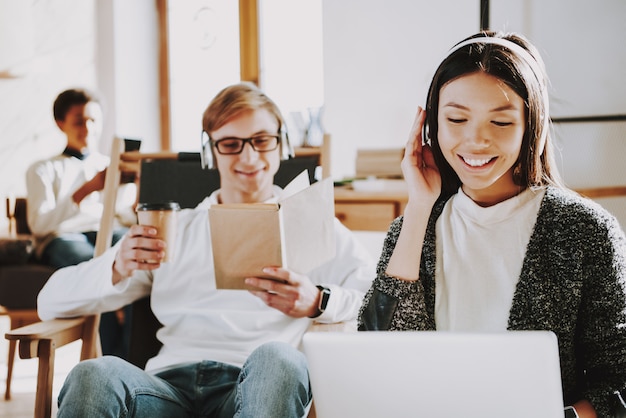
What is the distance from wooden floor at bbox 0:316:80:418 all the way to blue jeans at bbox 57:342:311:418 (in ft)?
4.07

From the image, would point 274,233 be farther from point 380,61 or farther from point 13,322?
point 13,322

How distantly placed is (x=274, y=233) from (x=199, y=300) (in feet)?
1.15

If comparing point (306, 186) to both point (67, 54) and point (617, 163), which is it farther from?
point (67, 54)

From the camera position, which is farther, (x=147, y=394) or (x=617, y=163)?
(x=617, y=163)

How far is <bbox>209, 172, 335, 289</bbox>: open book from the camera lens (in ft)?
4.17

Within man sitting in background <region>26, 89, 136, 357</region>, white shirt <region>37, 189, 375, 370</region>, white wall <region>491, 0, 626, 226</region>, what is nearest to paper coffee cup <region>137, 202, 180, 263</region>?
white shirt <region>37, 189, 375, 370</region>

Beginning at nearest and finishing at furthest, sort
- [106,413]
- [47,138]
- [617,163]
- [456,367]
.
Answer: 1. [456,367]
2. [106,413]
3. [617,163]
4. [47,138]

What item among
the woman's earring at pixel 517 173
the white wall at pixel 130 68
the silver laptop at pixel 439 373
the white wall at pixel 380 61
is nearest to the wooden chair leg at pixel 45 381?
the silver laptop at pixel 439 373

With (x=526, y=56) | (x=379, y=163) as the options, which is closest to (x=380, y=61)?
(x=379, y=163)

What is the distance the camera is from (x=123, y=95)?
12.9 ft

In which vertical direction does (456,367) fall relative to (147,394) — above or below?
above

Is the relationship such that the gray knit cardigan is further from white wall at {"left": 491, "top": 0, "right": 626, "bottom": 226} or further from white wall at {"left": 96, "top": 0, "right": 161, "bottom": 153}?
white wall at {"left": 96, "top": 0, "right": 161, "bottom": 153}

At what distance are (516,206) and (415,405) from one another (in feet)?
1.60

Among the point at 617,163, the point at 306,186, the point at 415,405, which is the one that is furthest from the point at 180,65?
the point at 415,405
